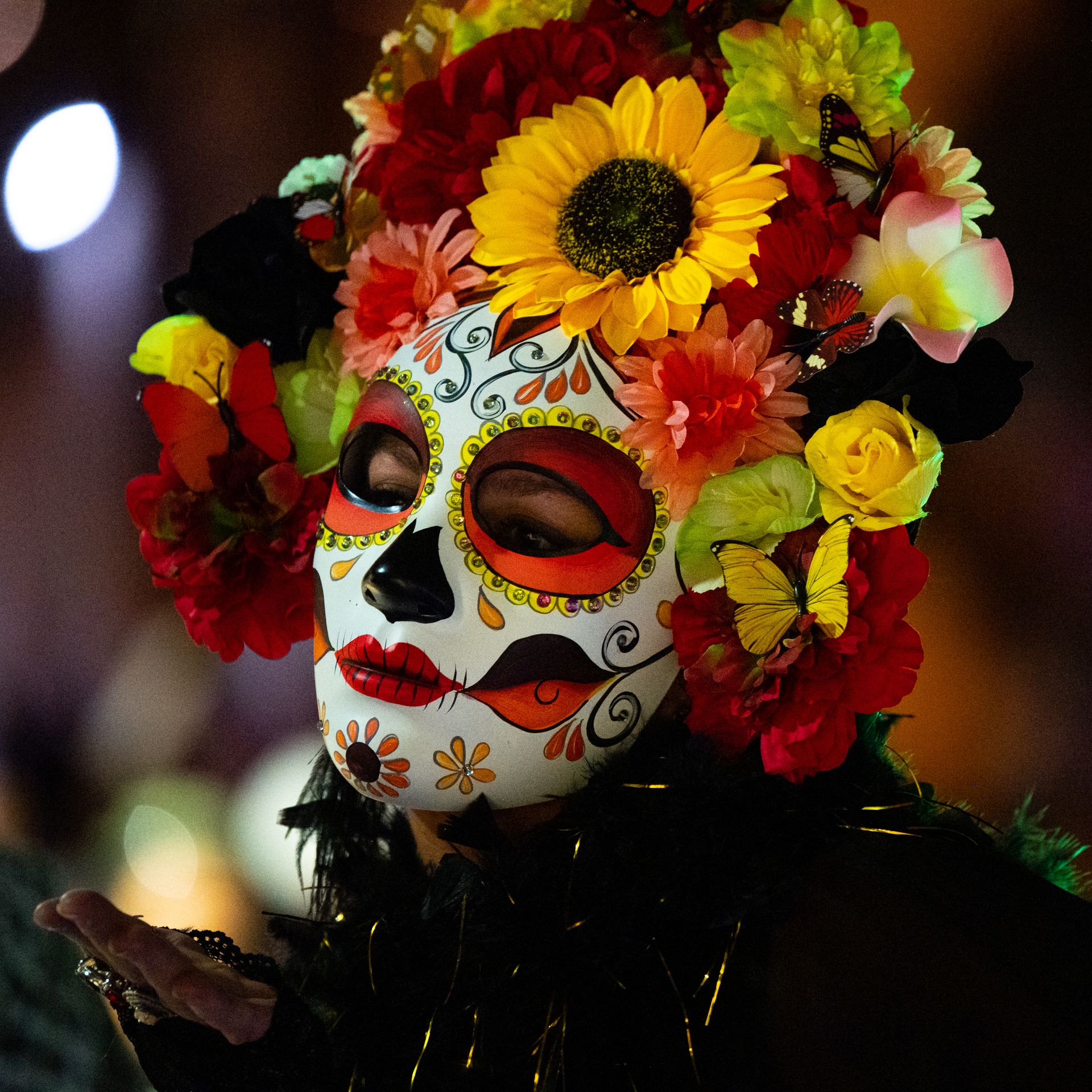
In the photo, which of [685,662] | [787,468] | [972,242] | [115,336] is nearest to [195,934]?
[685,662]

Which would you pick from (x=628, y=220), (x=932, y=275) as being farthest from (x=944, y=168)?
(x=628, y=220)

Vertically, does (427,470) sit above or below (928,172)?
below

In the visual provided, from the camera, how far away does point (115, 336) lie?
1842 mm

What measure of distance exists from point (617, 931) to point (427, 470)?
452 mm

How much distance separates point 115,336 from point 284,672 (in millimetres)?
619

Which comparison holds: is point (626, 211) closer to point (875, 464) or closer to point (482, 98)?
point (482, 98)

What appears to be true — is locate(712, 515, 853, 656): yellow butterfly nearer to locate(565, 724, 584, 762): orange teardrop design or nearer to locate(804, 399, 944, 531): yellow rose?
locate(804, 399, 944, 531): yellow rose

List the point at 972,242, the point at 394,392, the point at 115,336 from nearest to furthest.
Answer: the point at 972,242 → the point at 394,392 → the point at 115,336

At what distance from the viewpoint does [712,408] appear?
0.99 meters

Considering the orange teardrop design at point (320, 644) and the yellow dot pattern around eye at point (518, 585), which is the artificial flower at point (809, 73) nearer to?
the yellow dot pattern around eye at point (518, 585)

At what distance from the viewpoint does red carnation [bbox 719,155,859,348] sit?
0.99 meters

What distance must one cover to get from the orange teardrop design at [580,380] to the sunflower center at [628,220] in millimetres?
88

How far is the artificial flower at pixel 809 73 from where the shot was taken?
3.37ft

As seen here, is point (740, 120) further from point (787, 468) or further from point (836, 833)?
point (836, 833)
